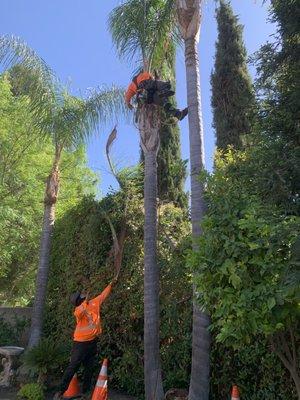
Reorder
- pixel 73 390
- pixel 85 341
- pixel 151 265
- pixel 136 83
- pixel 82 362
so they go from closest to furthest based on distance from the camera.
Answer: pixel 151 265
pixel 73 390
pixel 85 341
pixel 82 362
pixel 136 83

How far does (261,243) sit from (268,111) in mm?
3724

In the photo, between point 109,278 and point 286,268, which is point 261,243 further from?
point 109,278

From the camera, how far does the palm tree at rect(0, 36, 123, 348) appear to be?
10868mm

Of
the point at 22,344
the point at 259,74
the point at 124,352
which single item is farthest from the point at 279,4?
the point at 22,344

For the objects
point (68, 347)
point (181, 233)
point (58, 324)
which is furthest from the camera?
point (58, 324)

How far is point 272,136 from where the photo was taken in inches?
286

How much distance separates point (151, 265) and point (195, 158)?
69.0 inches

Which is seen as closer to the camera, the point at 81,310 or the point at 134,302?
the point at 81,310

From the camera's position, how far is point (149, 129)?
8156 millimetres

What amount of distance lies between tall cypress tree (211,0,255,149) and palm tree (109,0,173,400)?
6.57m

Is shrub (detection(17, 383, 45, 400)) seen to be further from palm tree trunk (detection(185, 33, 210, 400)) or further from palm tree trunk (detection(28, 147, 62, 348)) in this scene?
palm tree trunk (detection(185, 33, 210, 400))

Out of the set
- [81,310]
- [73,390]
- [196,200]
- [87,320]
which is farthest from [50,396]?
[196,200]

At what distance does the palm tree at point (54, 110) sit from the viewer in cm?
1087

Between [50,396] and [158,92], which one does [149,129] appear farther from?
[50,396]
